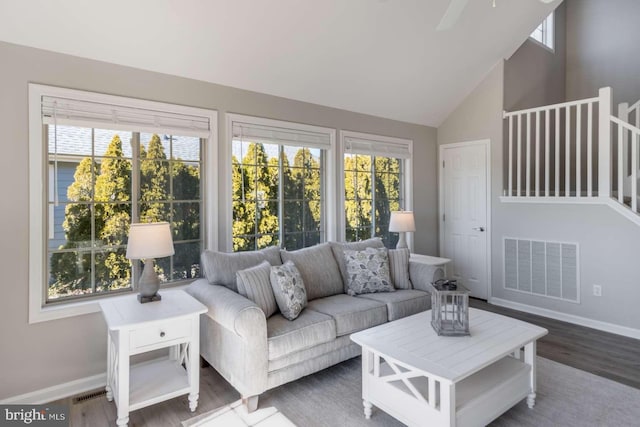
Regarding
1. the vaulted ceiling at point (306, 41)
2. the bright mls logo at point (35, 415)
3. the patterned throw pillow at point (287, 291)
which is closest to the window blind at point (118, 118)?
the vaulted ceiling at point (306, 41)

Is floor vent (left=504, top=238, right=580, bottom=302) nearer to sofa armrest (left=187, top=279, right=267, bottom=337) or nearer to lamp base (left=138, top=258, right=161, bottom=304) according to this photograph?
sofa armrest (left=187, top=279, right=267, bottom=337)

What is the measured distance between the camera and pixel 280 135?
3.70 metres

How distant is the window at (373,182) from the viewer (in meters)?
4.46

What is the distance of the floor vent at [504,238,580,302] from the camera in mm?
3977

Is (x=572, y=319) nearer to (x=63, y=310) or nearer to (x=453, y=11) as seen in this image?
(x=453, y=11)

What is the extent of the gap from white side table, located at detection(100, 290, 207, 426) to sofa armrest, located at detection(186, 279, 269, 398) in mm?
144

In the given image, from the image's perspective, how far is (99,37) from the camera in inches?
99.9

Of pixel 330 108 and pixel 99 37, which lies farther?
pixel 330 108

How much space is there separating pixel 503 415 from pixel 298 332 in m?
1.39

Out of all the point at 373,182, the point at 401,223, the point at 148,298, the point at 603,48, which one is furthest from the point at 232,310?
the point at 603,48

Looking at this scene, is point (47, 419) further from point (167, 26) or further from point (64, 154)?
point (167, 26)

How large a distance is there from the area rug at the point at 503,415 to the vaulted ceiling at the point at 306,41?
2613 mm

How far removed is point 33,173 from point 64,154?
0.27 m

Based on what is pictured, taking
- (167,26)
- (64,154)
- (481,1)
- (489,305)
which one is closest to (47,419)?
(64,154)
